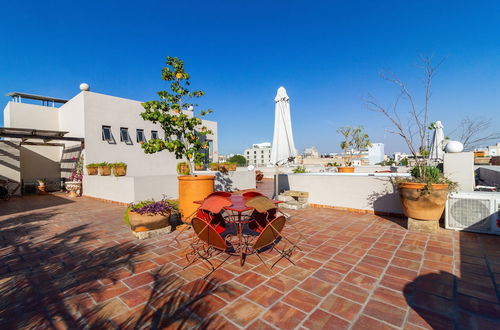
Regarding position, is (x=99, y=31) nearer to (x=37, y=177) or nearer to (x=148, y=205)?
(x=37, y=177)

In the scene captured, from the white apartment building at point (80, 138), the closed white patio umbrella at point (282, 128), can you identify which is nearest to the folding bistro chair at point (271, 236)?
the closed white patio umbrella at point (282, 128)

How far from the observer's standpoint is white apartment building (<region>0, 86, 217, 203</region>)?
10117mm

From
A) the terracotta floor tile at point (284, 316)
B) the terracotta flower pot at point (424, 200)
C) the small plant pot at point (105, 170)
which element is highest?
the small plant pot at point (105, 170)

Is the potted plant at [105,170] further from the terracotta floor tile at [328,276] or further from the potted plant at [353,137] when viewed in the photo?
the potted plant at [353,137]

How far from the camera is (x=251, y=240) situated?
3.69 meters

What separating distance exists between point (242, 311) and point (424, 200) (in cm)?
374

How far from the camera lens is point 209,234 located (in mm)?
2756

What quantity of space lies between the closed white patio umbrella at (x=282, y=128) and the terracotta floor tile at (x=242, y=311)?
552 cm

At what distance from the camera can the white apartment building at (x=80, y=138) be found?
10.1 meters

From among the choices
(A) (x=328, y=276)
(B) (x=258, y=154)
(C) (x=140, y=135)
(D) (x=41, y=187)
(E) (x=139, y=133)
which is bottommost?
(A) (x=328, y=276)

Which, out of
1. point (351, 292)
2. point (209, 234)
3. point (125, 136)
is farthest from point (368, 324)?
point (125, 136)

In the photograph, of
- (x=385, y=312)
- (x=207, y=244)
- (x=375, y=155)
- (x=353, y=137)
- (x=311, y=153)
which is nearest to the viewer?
(x=385, y=312)

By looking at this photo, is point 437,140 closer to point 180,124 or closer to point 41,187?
point 180,124

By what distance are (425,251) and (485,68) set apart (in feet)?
20.9
